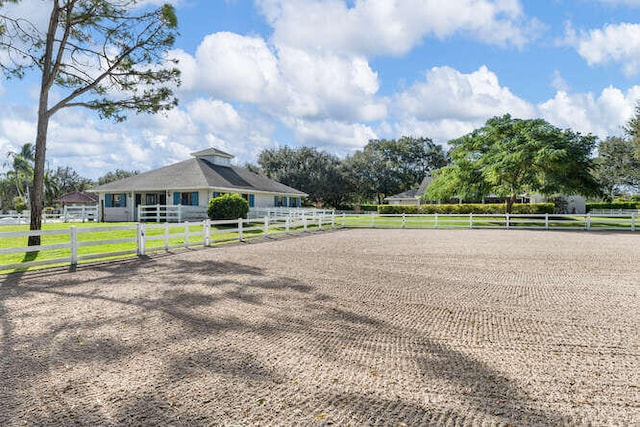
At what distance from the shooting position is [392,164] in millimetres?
63250

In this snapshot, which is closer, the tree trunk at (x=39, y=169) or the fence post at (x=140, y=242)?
the fence post at (x=140, y=242)

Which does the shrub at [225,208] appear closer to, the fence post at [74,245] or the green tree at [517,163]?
the fence post at [74,245]

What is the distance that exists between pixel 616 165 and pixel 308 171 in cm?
3824

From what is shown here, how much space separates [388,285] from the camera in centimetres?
724

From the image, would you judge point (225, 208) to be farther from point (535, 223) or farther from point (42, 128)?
point (535, 223)

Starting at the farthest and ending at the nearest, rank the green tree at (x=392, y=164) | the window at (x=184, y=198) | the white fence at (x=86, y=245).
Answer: the green tree at (x=392, y=164)
the window at (x=184, y=198)
the white fence at (x=86, y=245)

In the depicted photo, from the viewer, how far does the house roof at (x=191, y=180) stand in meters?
26.6

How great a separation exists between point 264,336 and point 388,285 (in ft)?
11.0

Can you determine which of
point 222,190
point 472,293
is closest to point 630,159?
point 222,190

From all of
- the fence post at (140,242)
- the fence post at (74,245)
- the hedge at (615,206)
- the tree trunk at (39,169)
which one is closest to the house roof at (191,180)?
the tree trunk at (39,169)

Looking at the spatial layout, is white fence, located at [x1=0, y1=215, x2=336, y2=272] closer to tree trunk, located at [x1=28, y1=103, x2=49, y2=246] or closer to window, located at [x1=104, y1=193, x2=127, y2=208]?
tree trunk, located at [x1=28, y1=103, x2=49, y2=246]

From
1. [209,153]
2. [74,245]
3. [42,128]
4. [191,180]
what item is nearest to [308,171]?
[209,153]

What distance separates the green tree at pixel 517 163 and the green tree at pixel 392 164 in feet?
97.3

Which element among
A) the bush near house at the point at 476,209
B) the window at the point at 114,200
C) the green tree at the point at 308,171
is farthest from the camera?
the green tree at the point at 308,171
